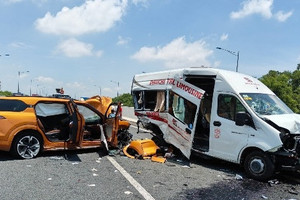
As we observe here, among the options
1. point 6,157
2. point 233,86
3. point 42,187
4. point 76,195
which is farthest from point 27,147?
point 233,86

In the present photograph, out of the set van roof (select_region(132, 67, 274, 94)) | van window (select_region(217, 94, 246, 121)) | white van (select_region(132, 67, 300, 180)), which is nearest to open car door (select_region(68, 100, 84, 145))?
white van (select_region(132, 67, 300, 180))

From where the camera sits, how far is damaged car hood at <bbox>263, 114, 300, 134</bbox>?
6578 mm

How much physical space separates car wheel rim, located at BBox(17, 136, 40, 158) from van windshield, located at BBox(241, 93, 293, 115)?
528 centimetres

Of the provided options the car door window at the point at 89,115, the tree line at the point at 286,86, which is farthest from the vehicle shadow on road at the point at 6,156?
the tree line at the point at 286,86

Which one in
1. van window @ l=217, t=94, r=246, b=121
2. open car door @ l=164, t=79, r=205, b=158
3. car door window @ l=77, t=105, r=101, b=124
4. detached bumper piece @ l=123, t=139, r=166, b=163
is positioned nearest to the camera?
van window @ l=217, t=94, r=246, b=121

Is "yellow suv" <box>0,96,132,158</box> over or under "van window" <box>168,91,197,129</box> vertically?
under

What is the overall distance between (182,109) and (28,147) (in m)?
4.14

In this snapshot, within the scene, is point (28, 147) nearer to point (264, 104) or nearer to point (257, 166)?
point (257, 166)

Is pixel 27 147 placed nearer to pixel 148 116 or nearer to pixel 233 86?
pixel 148 116

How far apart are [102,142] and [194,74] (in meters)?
3.18

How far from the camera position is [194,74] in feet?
27.9

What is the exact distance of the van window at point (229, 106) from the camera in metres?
7.33

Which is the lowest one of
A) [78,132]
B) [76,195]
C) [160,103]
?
[76,195]

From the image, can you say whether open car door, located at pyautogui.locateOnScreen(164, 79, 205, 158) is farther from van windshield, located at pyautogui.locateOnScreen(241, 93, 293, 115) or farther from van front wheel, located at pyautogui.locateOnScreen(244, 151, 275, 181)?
van front wheel, located at pyautogui.locateOnScreen(244, 151, 275, 181)
